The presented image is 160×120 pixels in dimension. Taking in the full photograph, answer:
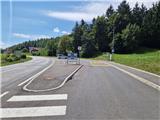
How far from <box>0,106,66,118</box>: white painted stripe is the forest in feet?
334

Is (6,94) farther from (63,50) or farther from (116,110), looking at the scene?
(63,50)

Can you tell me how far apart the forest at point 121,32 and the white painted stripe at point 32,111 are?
10180 cm

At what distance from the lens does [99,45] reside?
129m

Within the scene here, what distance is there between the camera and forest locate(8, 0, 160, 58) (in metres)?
122

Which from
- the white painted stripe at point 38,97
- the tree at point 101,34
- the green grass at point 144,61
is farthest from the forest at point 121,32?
the white painted stripe at point 38,97

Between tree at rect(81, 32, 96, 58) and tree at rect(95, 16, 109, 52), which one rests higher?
tree at rect(95, 16, 109, 52)

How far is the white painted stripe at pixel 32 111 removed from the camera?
10.1 m

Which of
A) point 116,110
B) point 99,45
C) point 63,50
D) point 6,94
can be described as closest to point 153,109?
point 116,110

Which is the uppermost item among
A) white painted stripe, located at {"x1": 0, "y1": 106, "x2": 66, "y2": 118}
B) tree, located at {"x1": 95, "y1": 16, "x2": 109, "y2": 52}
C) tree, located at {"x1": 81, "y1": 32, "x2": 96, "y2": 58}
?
tree, located at {"x1": 95, "y1": 16, "x2": 109, "y2": 52}

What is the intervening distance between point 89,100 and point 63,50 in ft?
473

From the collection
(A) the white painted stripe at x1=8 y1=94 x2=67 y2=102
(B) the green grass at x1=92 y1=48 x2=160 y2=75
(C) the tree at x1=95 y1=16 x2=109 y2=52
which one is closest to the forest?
(C) the tree at x1=95 y1=16 x2=109 y2=52

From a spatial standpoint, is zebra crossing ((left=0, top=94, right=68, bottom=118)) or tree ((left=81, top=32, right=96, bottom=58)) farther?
tree ((left=81, top=32, right=96, bottom=58))

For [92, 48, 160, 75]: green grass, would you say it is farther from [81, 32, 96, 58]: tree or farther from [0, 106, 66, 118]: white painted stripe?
→ [0, 106, 66, 118]: white painted stripe

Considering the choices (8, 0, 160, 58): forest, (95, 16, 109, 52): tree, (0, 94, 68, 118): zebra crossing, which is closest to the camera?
(0, 94, 68, 118): zebra crossing
